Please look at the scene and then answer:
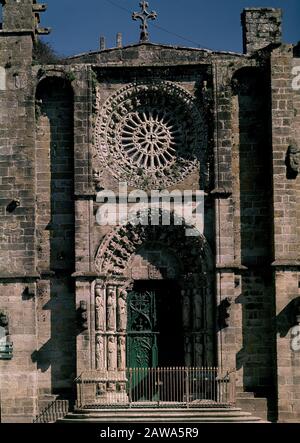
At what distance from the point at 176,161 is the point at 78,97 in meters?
2.66

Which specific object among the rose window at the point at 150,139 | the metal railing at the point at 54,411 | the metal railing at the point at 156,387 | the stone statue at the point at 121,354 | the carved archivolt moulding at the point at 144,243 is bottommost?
the metal railing at the point at 54,411

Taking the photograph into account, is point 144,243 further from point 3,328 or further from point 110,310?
point 3,328

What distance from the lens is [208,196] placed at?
28359 millimetres

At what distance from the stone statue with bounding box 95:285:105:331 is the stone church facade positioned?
0.03m

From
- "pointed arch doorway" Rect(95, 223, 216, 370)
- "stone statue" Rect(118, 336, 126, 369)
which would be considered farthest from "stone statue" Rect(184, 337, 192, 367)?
"stone statue" Rect(118, 336, 126, 369)

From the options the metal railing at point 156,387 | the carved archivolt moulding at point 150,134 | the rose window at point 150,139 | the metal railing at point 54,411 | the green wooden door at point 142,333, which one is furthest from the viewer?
the rose window at point 150,139

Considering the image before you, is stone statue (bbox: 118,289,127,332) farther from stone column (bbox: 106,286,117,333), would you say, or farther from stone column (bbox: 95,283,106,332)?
stone column (bbox: 95,283,106,332)

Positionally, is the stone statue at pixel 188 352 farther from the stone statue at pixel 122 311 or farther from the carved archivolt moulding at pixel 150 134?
the carved archivolt moulding at pixel 150 134

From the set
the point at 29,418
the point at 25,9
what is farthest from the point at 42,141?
the point at 29,418

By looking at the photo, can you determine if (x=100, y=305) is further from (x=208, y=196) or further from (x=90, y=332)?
(x=208, y=196)

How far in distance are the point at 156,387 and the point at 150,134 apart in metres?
5.76

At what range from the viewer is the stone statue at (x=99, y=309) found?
91.5 feet

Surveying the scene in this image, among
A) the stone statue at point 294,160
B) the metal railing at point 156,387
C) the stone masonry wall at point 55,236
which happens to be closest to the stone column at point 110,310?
the stone masonry wall at point 55,236

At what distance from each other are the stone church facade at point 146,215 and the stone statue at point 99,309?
0.10 ft
